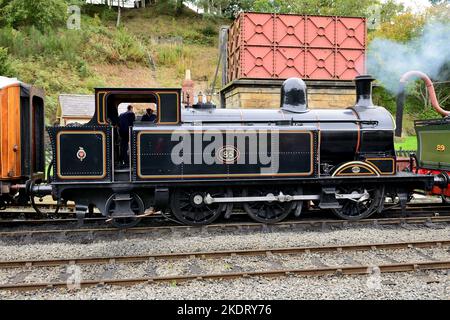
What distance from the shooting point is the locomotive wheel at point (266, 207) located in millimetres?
8180

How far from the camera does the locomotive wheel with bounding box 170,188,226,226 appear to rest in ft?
25.9

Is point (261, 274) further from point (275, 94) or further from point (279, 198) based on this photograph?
point (275, 94)

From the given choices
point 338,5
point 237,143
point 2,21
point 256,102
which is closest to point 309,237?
point 237,143

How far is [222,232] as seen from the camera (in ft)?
25.5

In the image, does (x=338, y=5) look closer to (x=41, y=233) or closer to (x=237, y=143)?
(x=237, y=143)

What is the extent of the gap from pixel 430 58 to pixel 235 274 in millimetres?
12172

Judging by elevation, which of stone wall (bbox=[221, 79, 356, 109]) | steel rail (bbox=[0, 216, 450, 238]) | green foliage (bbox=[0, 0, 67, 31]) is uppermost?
green foliage (bbox=[0, 0, 67, 31])

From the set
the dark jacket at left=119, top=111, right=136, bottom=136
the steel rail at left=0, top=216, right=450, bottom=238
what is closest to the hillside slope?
the dark jacket at left=119, top=111, right=136, bottom=136

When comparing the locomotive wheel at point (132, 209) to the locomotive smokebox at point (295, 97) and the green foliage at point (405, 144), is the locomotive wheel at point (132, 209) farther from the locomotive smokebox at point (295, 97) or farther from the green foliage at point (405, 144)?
the green foliage at point (405, 144)

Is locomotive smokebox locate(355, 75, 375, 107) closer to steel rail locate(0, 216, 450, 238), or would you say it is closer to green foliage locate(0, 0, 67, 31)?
steel rail locate(0, 216, 450, 238)

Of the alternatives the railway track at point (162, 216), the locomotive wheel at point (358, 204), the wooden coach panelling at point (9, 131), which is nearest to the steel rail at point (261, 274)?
the locomotive wheel at point (358, 204)

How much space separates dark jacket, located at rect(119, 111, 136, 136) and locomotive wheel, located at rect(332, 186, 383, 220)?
443 cm

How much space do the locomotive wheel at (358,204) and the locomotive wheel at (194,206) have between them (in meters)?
2.49

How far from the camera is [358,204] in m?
8.71
